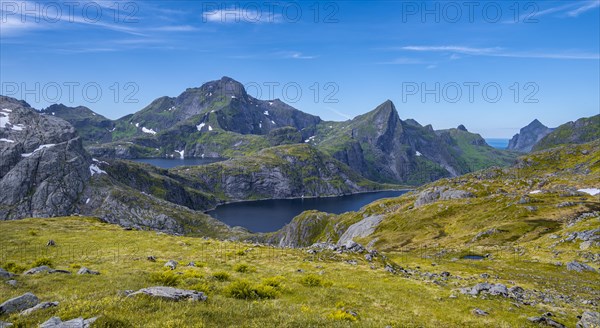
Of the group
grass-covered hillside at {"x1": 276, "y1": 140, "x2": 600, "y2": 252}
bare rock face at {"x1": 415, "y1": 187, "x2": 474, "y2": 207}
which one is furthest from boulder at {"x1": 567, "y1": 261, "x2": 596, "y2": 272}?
bare rock face at {"x1": 415, "y1": 187, "x2": 474, "y2": 207}

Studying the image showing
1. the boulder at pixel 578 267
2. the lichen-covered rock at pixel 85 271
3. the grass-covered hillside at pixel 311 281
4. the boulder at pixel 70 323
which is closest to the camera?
the boulder at pixel 70 323

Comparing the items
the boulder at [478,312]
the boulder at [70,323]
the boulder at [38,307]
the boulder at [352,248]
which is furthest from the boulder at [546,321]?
the boulder at [38,307]

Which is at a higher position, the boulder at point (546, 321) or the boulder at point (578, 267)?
the boulder at point (546, 321)

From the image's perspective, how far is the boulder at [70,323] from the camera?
13750 millimetres

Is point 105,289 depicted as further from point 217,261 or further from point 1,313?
point 217,261

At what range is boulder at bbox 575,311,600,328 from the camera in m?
21.7

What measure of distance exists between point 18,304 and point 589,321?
33.9 metres

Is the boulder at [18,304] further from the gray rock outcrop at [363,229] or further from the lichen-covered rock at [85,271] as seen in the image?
the gray rock outcrop at [363,229]

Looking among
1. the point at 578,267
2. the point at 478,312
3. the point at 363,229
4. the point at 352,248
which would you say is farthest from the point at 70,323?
the point at 363,229

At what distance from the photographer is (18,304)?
16.6 m

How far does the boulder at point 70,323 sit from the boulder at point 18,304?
3632mm

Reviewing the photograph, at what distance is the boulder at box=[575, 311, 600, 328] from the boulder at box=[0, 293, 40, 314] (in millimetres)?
32744

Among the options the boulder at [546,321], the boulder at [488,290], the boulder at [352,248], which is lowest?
the boulder at [352,248]

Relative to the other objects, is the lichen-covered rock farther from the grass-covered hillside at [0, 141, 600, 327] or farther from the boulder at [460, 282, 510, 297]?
the boulder at [460, 282, 510, 297]
